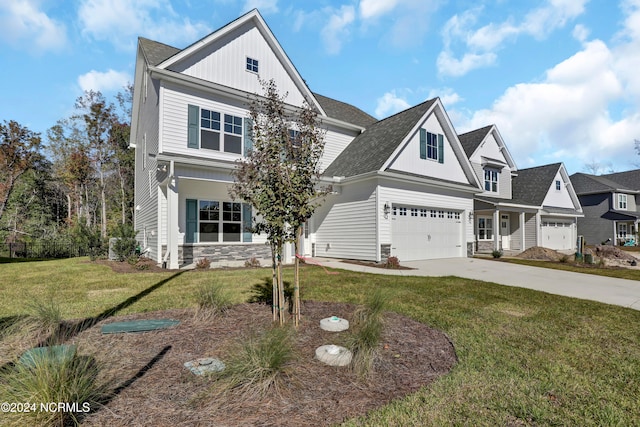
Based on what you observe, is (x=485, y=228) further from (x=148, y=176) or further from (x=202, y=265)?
(x=148, y=176)

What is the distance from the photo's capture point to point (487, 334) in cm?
451

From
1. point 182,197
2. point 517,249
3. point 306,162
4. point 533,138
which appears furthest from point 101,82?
point 533,138

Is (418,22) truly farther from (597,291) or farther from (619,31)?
(597,291)

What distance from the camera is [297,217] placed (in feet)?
14.6

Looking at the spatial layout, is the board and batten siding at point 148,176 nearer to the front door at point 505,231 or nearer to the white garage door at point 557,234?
the front door at point 505,231

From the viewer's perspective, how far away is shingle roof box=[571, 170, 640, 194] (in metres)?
29.5

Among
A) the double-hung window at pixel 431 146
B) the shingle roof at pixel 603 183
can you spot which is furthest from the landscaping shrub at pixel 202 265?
the shingle roof at pixel 603 183

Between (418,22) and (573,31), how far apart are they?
472cm

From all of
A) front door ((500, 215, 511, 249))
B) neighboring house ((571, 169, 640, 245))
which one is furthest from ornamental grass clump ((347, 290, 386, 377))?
neighboring house ((571, 169, 640, 245))

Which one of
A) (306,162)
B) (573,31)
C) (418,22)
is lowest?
(306,162)

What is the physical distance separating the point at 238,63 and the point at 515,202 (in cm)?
1883

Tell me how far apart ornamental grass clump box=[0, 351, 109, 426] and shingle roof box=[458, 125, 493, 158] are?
70.0 feet

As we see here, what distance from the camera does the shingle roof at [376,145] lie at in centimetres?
1335

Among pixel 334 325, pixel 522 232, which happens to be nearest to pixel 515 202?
pixel 522 232
